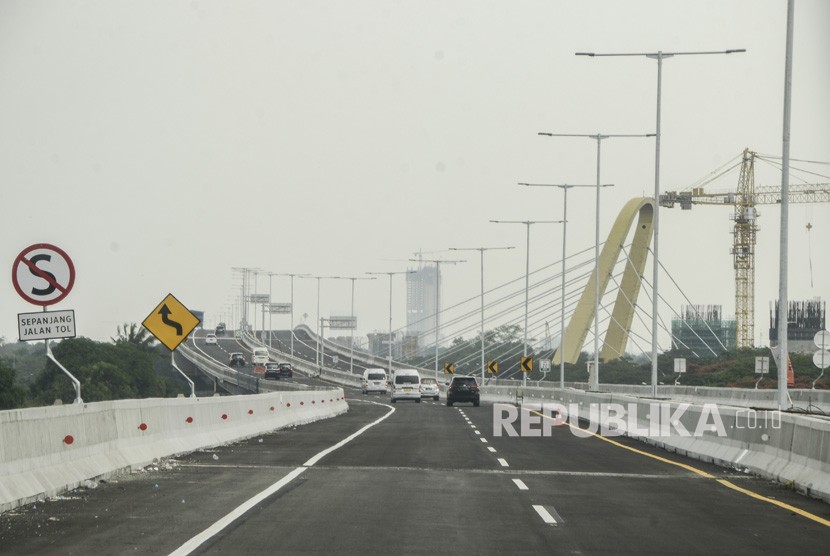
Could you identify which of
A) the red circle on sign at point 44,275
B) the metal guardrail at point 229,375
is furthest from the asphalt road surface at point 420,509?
the metal guardrail at point 229,375

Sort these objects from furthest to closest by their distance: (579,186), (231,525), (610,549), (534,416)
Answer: (579,186), (534,416), (231,525), (610,549)

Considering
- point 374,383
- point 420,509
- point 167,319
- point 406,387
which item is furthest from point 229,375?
point 420,509

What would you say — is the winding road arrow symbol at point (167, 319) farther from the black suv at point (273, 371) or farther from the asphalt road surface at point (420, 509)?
the black suv at point (273, 371)

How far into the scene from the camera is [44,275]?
16.7 meters

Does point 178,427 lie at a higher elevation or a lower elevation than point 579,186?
lower

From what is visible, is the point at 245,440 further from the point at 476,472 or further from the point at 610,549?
the point at 610,549

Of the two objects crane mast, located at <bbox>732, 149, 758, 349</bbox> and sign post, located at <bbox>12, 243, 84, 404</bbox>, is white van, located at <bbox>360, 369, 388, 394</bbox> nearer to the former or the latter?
crane mast, located at <bbox>732, 149, 758, 349</bbox>

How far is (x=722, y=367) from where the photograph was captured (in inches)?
4033

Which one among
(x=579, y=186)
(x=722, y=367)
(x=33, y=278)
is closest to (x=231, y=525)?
(x=33, y=278)

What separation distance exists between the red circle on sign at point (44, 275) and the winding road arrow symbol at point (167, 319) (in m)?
9.61

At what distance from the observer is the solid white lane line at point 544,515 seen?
46.6 ft

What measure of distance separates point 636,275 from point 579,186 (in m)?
45.9

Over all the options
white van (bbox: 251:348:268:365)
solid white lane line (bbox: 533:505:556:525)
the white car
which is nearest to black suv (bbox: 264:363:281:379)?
white van (bbox: 251:348:268:365)

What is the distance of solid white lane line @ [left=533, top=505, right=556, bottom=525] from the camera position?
14.2m
